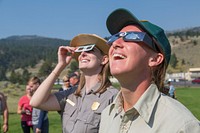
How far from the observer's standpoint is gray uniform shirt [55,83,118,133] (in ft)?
12.8

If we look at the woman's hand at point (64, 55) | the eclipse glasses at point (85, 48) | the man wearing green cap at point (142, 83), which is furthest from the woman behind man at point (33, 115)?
the man wearing green cap at point (142, 83)

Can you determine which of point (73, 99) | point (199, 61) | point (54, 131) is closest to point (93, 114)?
point (73, 99)

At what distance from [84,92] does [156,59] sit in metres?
1.82

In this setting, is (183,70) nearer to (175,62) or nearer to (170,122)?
(175,62)

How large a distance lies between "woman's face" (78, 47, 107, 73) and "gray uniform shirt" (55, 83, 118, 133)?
0.18 meters

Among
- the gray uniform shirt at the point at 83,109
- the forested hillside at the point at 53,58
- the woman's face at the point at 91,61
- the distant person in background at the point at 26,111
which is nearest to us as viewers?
the gray uniform shirt at the point at 83,109

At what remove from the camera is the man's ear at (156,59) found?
2.38 meters

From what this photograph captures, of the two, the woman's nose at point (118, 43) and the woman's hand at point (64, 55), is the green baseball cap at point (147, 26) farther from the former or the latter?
the woman's hand at point (64, 55)

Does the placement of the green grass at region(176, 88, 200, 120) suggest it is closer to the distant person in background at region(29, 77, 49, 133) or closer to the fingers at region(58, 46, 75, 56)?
the distant person in background at region(29, 77, 49, 133)

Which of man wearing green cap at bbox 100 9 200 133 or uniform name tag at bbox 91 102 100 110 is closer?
man wearing green cap at bbox 100 9 200 133

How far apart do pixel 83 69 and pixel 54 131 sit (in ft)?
28.6

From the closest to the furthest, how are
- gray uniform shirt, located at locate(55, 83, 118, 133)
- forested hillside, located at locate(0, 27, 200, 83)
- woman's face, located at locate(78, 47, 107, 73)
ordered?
1. gray uniform shirt, located at locate(55, 83, 118, 133)
2. woman's face, located at locate(78, 47, 107, 73)
3. forested hillside, located at locate(0, 27, 200, 83)

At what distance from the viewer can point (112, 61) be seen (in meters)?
2.36

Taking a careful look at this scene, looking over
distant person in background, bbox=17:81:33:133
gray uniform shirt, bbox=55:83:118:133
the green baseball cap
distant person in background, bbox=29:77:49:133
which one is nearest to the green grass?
distant person in background, bbox=17:81:33:133
